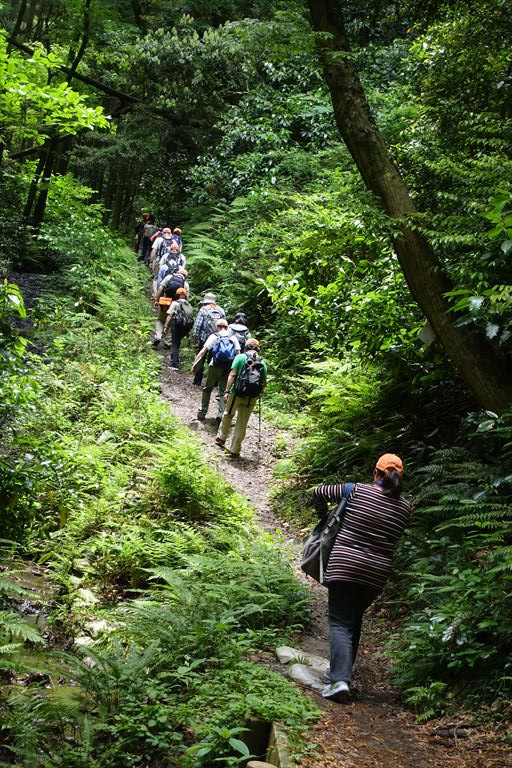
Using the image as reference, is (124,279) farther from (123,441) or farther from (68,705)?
(68,705)

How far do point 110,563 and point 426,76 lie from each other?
846cm

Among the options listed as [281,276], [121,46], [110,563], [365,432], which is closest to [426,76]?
[281,276]

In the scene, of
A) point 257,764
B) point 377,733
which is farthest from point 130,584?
point 257,764

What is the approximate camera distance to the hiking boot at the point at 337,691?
17.6 feet

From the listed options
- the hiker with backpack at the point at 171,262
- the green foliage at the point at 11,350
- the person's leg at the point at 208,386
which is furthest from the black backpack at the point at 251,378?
the hiker with backpack at the point at 171,262

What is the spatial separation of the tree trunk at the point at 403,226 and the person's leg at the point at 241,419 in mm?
4844

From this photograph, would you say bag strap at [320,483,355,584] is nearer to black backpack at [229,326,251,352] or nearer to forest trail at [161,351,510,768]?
forest trail at [161,351,510,768]

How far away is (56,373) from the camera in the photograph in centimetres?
1284

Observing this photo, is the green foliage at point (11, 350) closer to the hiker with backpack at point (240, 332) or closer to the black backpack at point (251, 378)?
the black backpack at point (251, 378)

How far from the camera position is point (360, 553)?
5.76 meters

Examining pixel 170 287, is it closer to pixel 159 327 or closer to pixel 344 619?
pixel 159 327

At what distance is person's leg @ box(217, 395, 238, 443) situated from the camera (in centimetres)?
1222

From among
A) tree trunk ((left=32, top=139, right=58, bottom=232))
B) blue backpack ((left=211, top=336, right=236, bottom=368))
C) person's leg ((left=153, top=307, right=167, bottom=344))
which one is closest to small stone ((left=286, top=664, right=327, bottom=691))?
blue backpack ((left=211, top=336, right=236, bottom=368))

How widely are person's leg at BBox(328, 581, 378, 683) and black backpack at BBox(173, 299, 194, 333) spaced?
10.1 metres
